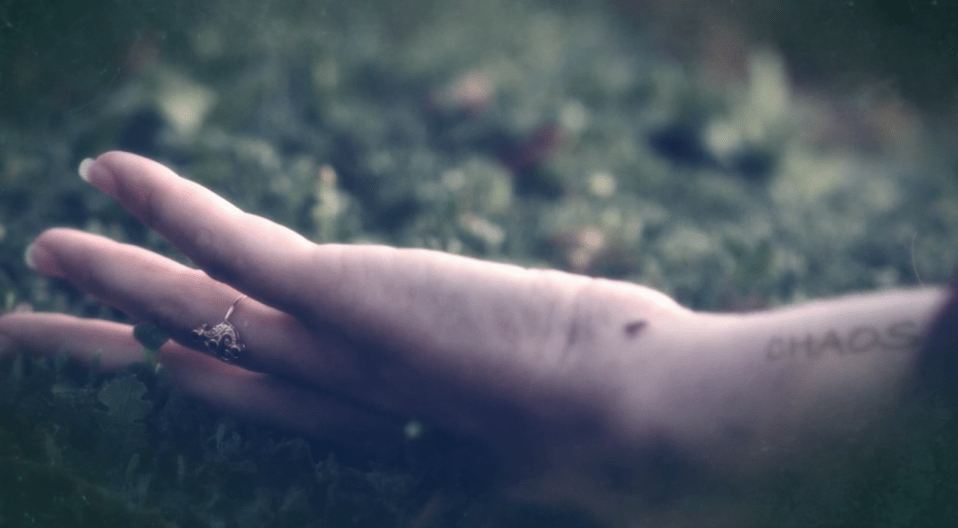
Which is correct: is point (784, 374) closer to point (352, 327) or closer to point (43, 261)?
point (352, 327)

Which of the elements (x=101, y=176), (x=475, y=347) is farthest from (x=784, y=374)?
(x=101, y=176)

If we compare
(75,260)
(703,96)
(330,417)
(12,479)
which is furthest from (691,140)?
(12,479)

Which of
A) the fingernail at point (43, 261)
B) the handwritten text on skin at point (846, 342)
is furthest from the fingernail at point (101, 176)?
the handwritten text on skin at point (846, 342)

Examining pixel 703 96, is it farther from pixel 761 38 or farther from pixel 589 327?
pixel 589 327

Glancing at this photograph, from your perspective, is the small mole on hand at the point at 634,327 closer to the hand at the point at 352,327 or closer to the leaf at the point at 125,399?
the hand at the point at 352,327

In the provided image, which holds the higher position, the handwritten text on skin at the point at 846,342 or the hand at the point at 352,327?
the handwritten text on skin at the point at 846,342

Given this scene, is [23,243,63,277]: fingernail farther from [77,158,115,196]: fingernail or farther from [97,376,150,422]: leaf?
[97,376,150,422]: leaf

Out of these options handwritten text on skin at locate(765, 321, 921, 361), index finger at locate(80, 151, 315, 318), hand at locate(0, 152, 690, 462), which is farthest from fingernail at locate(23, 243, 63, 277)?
handwritten text on skin at locate(765, 321, 921, 361)
